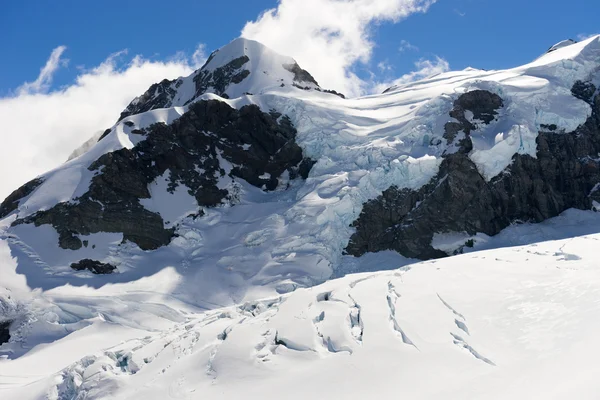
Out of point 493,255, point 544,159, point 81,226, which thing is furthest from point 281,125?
point 493,255

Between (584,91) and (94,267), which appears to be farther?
(584,91)

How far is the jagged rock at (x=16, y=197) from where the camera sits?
50.0m

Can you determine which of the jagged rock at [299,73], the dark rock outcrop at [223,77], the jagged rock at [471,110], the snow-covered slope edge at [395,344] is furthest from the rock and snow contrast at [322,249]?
the dark rock outcrop at [223,77]

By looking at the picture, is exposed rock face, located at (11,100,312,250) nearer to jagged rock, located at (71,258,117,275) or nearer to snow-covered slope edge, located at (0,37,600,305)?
snow-covered slope edge, located at (0,37,600,305)

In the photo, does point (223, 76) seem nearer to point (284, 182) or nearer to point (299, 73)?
point (299, 73)

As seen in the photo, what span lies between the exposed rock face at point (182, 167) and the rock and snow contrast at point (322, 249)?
205 millimetres

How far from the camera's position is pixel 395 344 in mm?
20047

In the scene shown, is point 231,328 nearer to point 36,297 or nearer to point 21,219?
point 36,297

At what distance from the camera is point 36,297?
39594 mm

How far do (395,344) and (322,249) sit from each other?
26537 mm

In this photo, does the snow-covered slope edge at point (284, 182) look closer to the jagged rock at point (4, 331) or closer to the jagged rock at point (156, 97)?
the jagged rock at point (4, 331)

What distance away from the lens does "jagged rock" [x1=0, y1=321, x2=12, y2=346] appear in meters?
36.7

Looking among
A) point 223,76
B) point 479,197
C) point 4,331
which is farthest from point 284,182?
point 223,76

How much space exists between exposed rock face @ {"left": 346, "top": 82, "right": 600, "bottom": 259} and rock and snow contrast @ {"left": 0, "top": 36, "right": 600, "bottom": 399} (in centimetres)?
18
